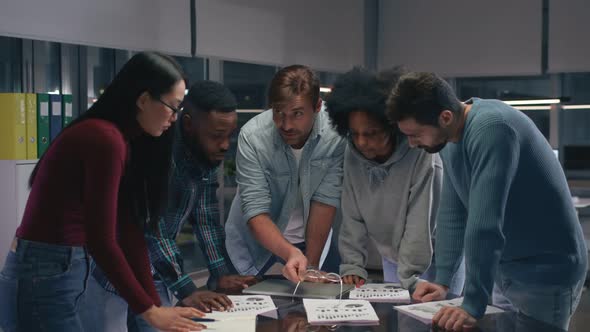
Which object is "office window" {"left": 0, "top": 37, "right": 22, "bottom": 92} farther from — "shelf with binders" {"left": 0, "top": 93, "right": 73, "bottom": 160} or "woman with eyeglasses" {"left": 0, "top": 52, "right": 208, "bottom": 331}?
"woman with eyeglasses" {"left": 0, "top": 52, "right": 208, "bottom": 331}

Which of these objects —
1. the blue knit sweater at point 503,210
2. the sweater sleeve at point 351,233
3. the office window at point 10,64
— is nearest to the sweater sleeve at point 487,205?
the blue knit sweater at point 503,210

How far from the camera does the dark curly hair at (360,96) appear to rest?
2223 mm

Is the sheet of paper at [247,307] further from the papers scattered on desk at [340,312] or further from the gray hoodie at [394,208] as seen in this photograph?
the gray hoodie at [394,208]

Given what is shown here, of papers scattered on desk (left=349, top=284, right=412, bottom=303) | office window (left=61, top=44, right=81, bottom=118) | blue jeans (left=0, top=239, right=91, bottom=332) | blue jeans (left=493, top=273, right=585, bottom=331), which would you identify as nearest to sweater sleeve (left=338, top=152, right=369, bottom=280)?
papers scattered on desk (left=349, top=284, right=412, bottom=303)

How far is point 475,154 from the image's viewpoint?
182cm

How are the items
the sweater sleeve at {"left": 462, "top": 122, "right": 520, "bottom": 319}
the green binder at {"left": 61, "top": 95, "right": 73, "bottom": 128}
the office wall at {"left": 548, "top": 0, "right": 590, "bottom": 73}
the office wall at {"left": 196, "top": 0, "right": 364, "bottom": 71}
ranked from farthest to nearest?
the office wall at {"left": 548, "top": 0, "right": 590, "bottom": 73} < the office wall at {"left": 196, "top": 0, "right": 364, "bottom": 71} < the green binder at {"left": 61, "top": 95, "right": 73, "bottom": 128} < the sweater sleeve at {"left": 462, "top": 122, "right": 520, "bottom": 319}

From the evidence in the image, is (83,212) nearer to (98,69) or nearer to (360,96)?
(360,96)

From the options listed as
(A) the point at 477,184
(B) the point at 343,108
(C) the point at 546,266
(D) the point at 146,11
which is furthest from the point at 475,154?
(D) the point at 146,11

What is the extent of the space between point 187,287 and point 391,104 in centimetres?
83

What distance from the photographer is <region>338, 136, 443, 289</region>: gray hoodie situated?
229 centimetres

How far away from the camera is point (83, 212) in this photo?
5.29ft

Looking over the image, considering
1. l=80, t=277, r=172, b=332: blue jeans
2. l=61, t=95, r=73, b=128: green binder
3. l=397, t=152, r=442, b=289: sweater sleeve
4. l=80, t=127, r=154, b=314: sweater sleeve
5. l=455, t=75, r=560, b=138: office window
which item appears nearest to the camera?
l=80, t=127, r=154, b=314: sweater sleeve

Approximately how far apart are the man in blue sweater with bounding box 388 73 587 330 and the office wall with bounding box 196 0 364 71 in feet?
10.7

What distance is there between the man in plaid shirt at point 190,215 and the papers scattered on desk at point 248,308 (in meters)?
0.05
